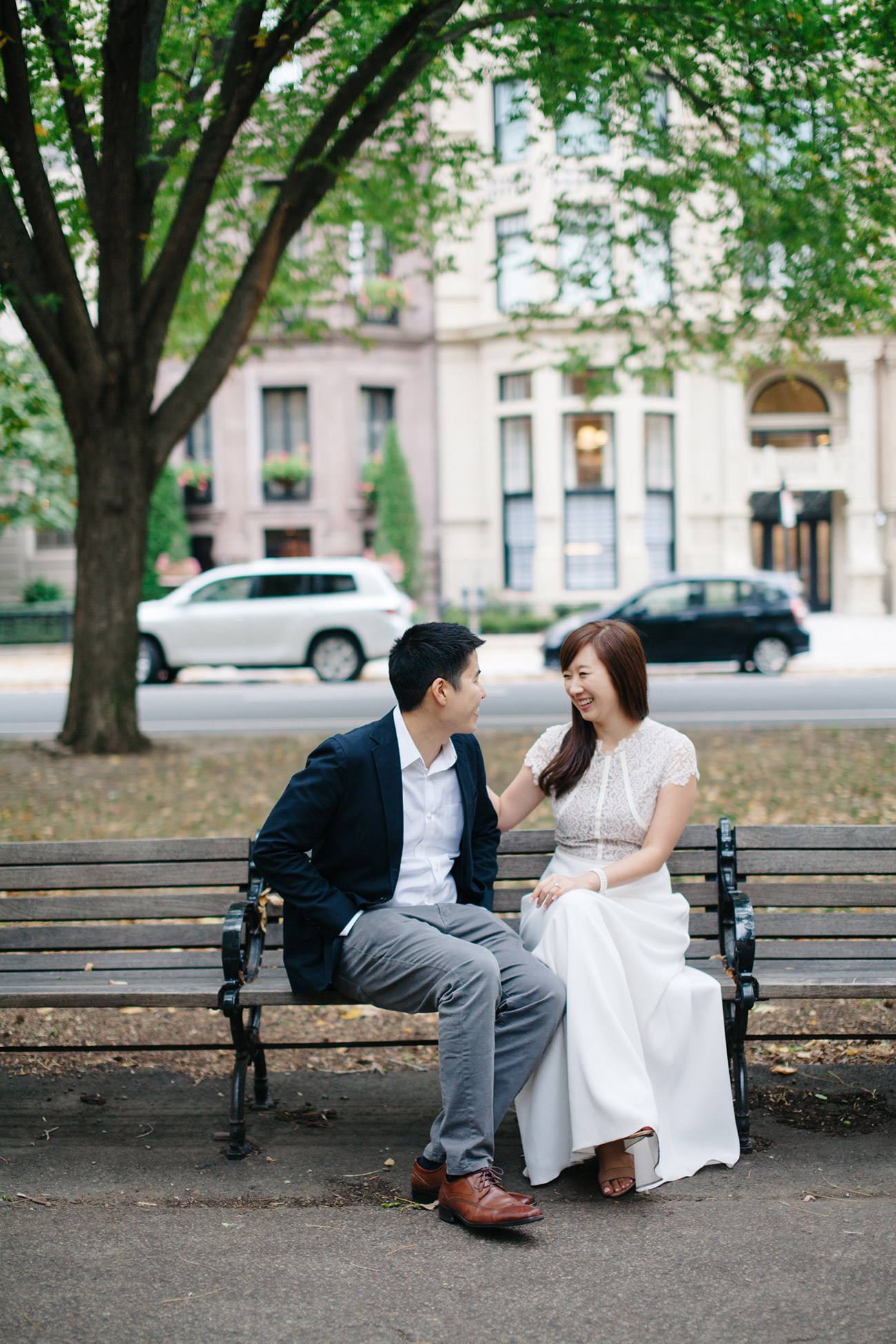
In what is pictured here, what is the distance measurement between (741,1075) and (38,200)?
7.08 metres

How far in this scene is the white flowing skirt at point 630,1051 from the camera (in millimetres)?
3533

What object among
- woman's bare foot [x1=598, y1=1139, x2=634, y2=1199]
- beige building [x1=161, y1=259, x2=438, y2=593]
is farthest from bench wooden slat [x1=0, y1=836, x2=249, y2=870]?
beige building [x1=161, y1=259, x2=438, y2=593]

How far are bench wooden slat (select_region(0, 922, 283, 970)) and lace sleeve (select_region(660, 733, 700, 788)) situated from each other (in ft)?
4.66

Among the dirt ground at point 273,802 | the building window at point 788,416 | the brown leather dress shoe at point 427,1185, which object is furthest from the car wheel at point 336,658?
the building window at point 788,416

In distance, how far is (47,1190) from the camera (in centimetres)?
360

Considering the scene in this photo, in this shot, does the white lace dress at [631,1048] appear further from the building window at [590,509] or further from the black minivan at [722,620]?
the building window at [590,509]

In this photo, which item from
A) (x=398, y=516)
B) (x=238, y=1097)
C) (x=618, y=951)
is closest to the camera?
(x=618, y=951)

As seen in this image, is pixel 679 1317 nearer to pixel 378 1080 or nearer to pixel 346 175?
pixel 378 1080

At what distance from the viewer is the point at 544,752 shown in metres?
4.15

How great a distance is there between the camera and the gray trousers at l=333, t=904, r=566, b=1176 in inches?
135

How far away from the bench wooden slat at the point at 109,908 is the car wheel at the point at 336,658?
1489cm

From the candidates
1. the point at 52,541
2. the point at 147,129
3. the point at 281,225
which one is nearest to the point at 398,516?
the point at 52,541

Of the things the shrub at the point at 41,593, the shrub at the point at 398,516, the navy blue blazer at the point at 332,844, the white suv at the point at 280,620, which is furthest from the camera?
the shrub at the point at 41,593

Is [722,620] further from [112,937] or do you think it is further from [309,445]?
[112,937]
